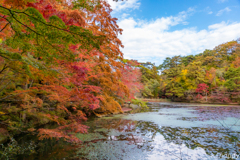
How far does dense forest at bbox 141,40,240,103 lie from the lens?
57.4 feet

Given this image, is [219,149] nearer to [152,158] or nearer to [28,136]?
[152,158]

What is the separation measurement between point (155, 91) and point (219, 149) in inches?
1044

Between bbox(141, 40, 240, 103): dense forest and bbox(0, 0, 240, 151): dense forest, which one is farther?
bbox(141, 40, 240, 103): dense forest

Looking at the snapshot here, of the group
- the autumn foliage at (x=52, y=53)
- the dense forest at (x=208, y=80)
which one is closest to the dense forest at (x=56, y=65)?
the autumn foliage at (x=52, y=53)

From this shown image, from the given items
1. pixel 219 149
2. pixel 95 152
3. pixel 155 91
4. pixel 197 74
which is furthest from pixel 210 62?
pixel 95 152

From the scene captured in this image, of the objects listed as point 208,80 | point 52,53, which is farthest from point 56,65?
point 208,80

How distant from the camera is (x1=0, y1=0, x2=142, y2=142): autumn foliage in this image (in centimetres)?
147

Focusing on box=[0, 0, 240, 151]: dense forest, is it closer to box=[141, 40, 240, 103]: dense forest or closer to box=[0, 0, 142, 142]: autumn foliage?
box=[0, 0, 142, 142]: autumn foliage

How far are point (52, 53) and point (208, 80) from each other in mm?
23949

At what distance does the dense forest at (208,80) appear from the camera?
57.4 feet

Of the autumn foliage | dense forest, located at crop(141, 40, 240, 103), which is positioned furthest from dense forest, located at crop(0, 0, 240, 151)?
dense forest, located at crop(141, 40, 240, 103)

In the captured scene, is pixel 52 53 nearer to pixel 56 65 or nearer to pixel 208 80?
pixel 56 65

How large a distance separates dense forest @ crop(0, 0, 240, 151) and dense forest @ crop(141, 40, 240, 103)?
49.0 feet

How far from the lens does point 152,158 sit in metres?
3.16
